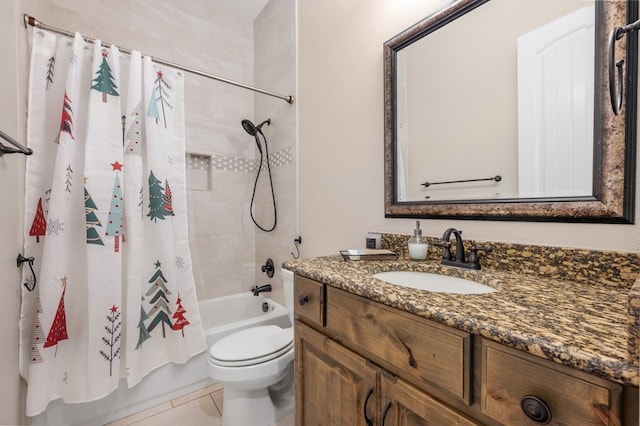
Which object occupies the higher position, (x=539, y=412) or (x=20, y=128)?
(x=20, y=128)

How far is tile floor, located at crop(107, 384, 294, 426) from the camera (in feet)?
4.86

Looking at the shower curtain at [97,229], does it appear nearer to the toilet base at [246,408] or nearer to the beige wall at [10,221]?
the beige wall at [10,221]

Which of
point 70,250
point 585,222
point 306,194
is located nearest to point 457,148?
point 585,222

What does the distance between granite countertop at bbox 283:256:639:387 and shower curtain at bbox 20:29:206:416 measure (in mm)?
1167

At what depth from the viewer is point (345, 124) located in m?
1.54

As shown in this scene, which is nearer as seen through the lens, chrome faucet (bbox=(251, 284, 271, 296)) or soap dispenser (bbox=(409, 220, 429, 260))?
soap dispenser (bbox=(409, 220, 429, 260))

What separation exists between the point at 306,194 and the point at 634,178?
1.47 m

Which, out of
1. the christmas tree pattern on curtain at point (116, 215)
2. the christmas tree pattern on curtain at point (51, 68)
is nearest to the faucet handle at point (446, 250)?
the christmas tree pattern on curtain at point (116, 215)

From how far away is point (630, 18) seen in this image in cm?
71

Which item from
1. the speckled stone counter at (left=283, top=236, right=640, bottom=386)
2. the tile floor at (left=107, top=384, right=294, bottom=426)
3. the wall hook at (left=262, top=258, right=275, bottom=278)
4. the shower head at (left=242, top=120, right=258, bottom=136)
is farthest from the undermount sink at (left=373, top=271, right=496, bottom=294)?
the shower head at (left=242, top=120, right=258, bottom=136)

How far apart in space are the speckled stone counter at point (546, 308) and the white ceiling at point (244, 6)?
7.82 feet

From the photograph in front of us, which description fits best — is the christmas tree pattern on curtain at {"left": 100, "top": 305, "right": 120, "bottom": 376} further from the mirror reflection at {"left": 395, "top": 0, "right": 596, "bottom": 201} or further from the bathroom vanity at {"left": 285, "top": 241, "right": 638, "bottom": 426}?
the mirror reflection at {"left": 395, "top": 0, "right": 596, "bottom": 201}

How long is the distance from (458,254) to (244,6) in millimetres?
2569

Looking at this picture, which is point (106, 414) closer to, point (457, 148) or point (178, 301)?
point (178, 301)
